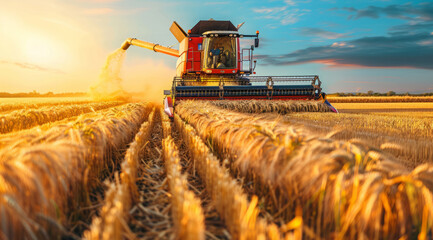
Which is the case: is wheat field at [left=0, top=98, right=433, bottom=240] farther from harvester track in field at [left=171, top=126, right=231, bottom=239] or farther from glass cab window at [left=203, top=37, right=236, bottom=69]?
glass cab window at [left=203, top=37, right=236, bottom=69]

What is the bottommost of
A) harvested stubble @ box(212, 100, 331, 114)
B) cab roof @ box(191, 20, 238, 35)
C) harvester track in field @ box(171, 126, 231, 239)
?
harvester track in field @ box(171, 126, 231, 239)

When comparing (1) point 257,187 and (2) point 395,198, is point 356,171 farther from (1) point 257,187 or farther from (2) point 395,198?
(1) point 257,187

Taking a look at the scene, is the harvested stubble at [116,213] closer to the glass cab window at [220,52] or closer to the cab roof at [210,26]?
the glass cab window at [220,52]

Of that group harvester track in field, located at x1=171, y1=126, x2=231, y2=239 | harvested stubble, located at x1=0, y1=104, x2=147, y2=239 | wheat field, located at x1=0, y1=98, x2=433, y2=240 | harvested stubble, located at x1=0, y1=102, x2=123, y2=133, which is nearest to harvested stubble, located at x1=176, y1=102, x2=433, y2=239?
wheat field, located at x1=0, y1=98, x2=433, y2=240

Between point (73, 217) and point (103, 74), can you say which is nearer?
point (73, 217)

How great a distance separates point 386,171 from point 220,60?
12130 millimetres

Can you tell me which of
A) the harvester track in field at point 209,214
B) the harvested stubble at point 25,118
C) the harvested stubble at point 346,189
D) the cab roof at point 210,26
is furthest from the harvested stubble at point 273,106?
the harvested stubble at point 346,189

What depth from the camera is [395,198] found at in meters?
1.86

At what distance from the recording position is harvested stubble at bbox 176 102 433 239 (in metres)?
1.71

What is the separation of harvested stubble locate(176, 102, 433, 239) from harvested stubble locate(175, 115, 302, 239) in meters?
0.23

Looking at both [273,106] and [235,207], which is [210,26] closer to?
[273,106]

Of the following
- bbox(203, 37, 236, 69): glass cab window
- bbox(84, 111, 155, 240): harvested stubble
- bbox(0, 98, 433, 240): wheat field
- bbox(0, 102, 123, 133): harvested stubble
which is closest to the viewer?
bbox(84, 111, 155, 240): harvested stubble

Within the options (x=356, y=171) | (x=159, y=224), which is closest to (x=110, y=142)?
(x=159, y=224)

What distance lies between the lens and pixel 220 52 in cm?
1365
